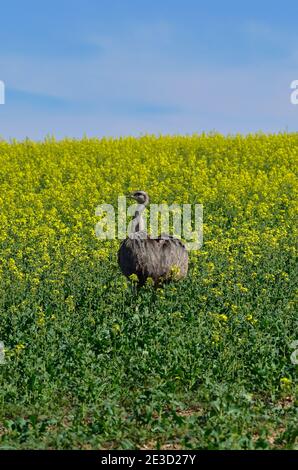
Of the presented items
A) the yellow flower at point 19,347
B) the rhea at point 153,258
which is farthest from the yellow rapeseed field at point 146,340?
the rhea at point 153,258

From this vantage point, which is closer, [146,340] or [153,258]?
[146,340]

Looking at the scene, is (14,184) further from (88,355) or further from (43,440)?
(43,440)

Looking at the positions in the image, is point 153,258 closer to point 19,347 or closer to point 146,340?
point 146,340

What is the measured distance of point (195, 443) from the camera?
7.00m

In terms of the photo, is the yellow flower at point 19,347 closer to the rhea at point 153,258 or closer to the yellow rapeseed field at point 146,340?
the yellow rapeseed field at point 146,340

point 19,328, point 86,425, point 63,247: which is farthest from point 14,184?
point 86,425

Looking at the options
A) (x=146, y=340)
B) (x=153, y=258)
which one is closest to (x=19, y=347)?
(x=146, y=340)

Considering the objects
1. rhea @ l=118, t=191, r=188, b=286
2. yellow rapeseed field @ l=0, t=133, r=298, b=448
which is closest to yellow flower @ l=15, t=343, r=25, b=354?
yellow rapeseed field @ l=0, t=133, r=298, b=448

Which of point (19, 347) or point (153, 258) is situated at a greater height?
point (153, 258)

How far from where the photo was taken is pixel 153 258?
1177 centimetres

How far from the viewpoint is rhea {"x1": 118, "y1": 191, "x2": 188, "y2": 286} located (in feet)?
38.6

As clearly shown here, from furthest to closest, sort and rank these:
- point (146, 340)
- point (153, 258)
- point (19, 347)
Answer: point (153, 258), point (146, 340), point (19, 347)

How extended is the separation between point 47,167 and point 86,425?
20.2 meters

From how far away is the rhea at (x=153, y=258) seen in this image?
1177 cm
